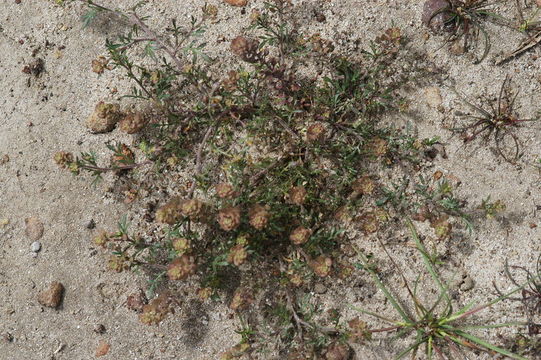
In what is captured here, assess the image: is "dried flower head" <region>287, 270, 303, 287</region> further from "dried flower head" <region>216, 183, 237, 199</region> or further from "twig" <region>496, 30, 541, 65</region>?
"twig" <region>496, 30, 541, 65</region>

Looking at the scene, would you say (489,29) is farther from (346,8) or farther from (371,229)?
(371,229)

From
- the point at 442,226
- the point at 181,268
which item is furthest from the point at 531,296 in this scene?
the point at 181,268

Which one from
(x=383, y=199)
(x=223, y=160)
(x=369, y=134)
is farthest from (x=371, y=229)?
(x=223, y=160)

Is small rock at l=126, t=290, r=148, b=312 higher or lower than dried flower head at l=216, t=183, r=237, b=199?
lower

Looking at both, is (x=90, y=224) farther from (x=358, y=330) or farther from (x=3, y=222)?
(x=358, y=330)

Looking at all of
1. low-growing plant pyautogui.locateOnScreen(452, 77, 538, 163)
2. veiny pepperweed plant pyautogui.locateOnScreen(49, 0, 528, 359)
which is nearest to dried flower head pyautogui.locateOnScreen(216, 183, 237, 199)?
veiny pepperweed plant pyautogui.locateOnScreen(49, 0, 528, 359)

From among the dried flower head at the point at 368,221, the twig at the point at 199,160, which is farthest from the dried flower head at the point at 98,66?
the dried flower head at the point at 368,221
